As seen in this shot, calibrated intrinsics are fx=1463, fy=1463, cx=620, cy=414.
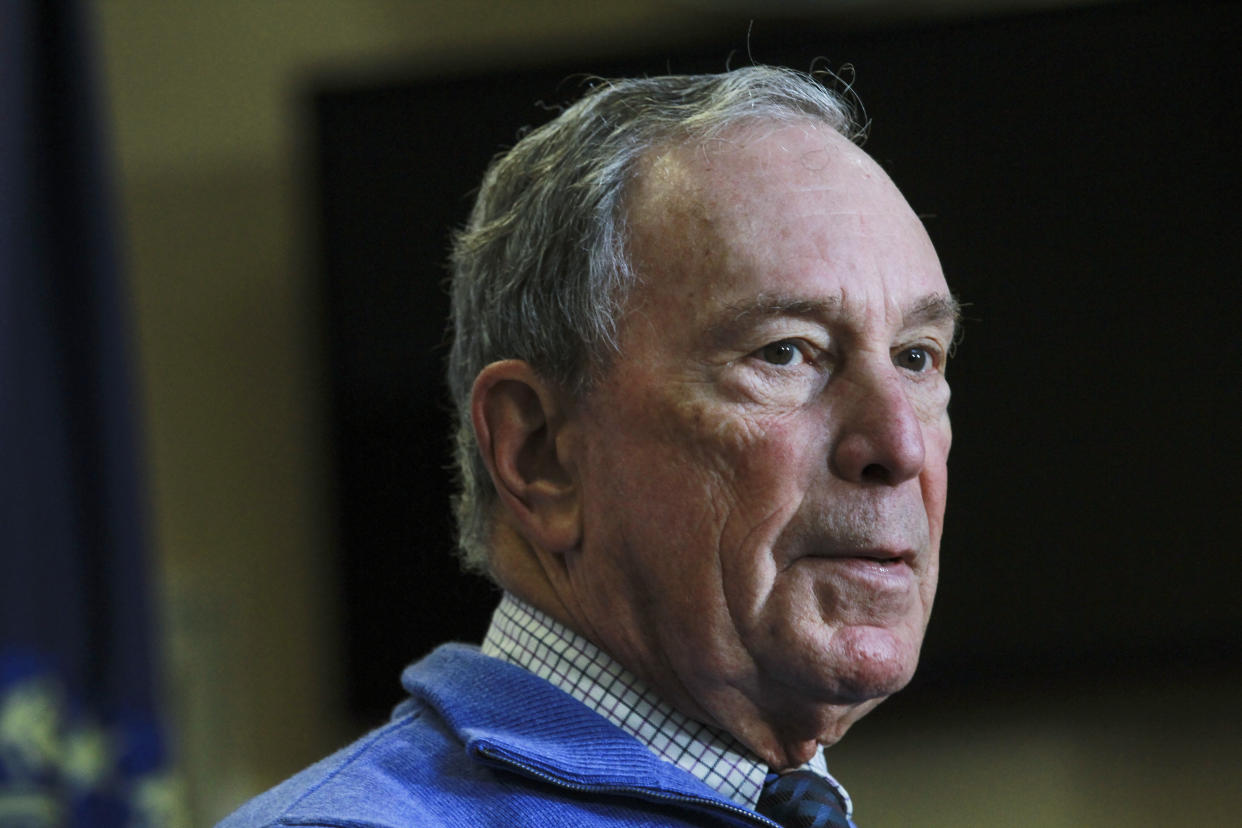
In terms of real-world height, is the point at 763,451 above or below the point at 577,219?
below

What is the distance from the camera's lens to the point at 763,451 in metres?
1.25

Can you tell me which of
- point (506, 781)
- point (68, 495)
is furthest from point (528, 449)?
point (68, 495)

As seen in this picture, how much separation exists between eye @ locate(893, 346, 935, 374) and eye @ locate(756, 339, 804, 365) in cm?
12

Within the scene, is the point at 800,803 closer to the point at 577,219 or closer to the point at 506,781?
the point at 506,781

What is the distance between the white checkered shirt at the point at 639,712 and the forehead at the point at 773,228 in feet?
1.07

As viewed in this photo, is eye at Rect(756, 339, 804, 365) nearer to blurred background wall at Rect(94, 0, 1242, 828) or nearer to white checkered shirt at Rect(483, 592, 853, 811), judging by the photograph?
white checkered shirt at Rect(483, 592, 853, 811)

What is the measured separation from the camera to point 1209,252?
3084mm

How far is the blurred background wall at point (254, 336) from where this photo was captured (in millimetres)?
3461

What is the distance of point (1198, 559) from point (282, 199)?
2294 millimetres

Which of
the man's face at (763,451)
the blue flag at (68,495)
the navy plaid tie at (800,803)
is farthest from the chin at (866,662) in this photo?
the blue flag at (68,495)

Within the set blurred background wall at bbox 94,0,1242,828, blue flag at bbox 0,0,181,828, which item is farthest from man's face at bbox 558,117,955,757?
blurred background wall at bbox 94,0,1242,828

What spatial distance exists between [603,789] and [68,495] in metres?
1.77

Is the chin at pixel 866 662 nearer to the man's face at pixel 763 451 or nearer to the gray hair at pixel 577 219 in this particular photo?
the man's face at pixel 763 451

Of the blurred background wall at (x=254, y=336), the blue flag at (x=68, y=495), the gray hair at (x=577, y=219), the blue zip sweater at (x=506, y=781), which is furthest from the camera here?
the blurred background wall at (x=254, y=336)
